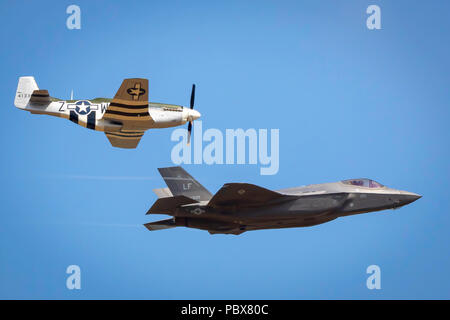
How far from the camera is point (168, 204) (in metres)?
38.7

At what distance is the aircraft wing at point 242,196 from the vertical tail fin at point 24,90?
16156 millimetres

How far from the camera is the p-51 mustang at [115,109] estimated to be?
47.2 meters

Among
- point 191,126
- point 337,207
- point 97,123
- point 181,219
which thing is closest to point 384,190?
point 337,207

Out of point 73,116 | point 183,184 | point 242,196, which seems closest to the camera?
point 242,196

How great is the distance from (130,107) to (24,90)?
714cm

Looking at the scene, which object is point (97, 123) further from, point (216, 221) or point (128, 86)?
point (216, 221)

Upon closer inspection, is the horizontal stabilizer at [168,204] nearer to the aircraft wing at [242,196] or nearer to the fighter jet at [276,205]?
the fighter jet at [276,205]

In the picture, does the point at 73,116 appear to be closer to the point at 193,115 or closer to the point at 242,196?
the point at 193,115

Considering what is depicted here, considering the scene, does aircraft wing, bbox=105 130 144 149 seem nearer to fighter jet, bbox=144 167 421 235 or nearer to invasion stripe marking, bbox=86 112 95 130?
invasion stripe marking, bbox=86 112 95 130

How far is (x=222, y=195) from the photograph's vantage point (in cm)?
3834

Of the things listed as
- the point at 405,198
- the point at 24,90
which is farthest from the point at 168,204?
the point at 24,90

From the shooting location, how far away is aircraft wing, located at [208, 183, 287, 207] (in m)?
38.0

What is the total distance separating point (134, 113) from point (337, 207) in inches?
617

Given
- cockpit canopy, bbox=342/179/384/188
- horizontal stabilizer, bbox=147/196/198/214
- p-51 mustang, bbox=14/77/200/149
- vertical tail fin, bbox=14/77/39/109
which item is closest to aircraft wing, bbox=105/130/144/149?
p-51 mustang, bbox=14/77/200/149
